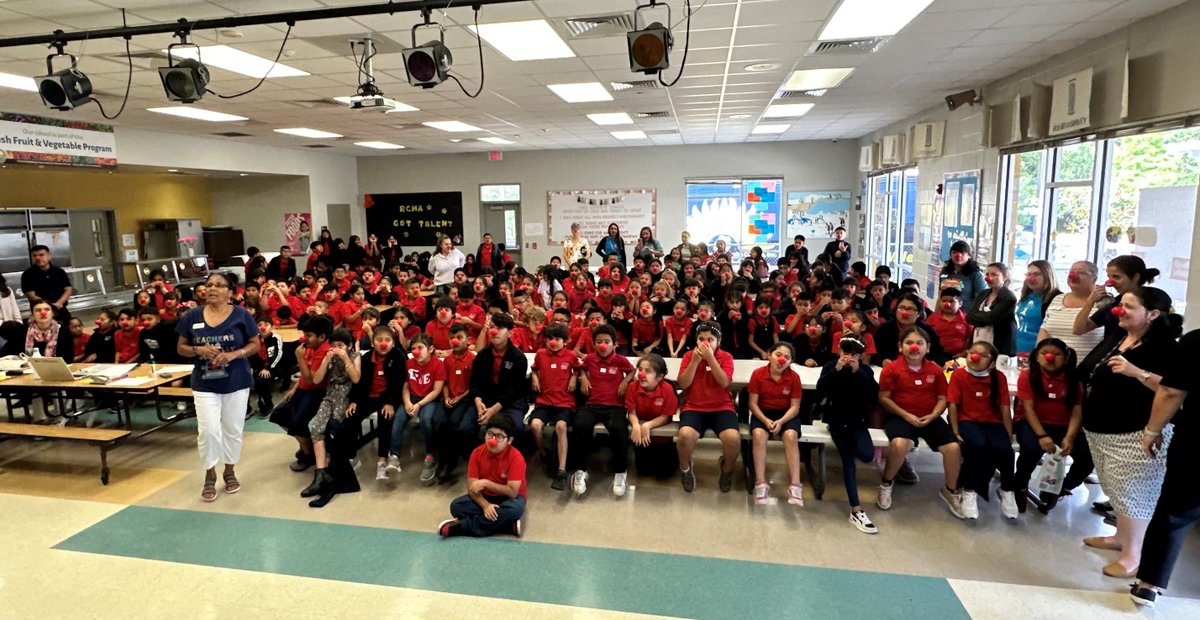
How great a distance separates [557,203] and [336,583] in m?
11.8

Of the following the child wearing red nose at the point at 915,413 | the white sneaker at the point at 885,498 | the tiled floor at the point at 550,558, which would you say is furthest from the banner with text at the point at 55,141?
the white sneaker at the point at 885,498

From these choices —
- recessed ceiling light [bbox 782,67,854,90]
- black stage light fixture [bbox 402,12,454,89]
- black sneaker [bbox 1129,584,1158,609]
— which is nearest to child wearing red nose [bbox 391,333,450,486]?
black stage light fixture [bbox 402,12,454,89]

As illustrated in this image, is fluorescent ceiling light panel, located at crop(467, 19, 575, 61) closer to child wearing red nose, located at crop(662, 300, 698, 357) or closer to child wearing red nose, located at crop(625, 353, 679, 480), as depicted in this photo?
child wearing red nose, located at crop(662, 300, 698, 357)

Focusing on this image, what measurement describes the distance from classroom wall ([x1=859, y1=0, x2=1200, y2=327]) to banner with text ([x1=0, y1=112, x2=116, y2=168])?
1154 centimetres

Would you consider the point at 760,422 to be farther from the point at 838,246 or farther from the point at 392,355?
the point at 838,246

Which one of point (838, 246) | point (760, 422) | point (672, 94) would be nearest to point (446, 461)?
point (760, 422)

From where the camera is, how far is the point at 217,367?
414cm

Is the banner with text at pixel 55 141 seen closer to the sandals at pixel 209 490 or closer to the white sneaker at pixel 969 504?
the sandals at pixel 209 490

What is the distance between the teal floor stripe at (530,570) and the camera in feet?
10.1

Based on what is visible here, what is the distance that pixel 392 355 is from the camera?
4773 millimetres

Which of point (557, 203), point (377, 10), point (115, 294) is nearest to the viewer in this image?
point (377, 10)

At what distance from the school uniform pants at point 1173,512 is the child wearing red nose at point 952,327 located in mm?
2322

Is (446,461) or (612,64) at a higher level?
(612,64)

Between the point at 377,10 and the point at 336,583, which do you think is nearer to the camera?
the point at 336,583
